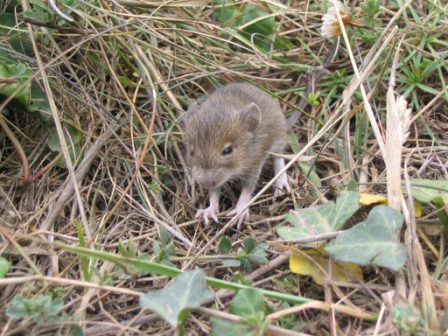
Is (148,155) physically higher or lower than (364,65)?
lower

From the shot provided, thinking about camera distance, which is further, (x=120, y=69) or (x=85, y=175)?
(x=120, y=69)

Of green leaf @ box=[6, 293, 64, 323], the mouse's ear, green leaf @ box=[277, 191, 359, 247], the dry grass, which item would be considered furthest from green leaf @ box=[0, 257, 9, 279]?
the mouse's ear

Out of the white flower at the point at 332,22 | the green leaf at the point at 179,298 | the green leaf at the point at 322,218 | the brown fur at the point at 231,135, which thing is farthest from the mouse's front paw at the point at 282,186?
the green leaf at the point at 179,298

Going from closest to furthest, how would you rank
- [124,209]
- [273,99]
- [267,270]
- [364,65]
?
[267,270], [124,209], [364,65], [273,99]

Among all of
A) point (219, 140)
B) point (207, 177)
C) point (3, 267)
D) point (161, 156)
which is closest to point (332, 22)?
point (219, 140)

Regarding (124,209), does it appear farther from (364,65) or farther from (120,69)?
(364,65)

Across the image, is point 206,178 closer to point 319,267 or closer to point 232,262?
point 232,262

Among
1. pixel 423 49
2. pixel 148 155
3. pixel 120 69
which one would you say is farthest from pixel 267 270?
pixel 423 49

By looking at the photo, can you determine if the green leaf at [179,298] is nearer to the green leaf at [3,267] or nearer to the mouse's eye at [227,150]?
the green leaf at [3,267]
